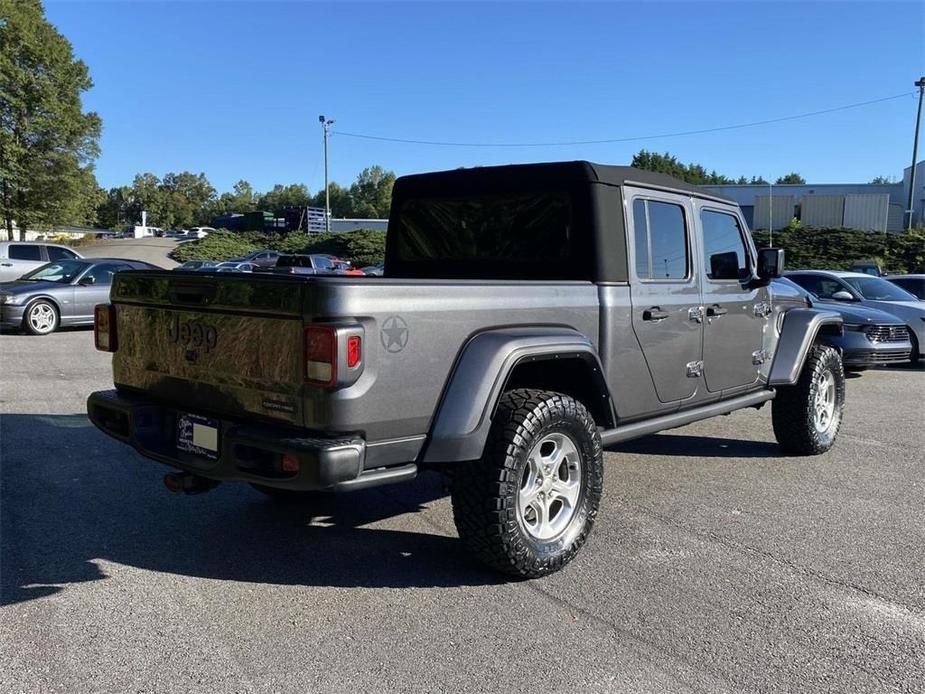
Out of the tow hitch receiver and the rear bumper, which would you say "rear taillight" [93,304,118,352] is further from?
the tow hitch receiver

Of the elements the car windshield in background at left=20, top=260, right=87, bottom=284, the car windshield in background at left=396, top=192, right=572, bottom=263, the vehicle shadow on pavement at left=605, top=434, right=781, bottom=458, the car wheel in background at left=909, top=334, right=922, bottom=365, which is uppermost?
the car windshield in background at left=396, top=192, right=572, bottom=263

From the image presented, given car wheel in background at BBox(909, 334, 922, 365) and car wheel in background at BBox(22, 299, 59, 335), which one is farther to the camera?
car wheel in background at BBox(22, 299, 59, 335)

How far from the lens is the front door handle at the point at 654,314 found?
176 inches

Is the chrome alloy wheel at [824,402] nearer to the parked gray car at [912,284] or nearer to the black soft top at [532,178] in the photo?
the black soft top at [532,178]

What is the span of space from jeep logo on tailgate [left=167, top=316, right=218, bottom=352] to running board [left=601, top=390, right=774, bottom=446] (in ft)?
7.04

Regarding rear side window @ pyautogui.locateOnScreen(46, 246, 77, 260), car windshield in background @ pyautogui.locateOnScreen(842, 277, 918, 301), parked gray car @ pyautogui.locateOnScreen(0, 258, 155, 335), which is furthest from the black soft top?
rear side window @ pyautogui.locateOnScreen(46, 246, 77, 260)

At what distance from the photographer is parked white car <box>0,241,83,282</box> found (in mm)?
19078

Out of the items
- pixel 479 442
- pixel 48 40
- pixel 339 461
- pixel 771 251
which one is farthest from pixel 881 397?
pixel 48 40

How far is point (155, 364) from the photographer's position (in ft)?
12.9

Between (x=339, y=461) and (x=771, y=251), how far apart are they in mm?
3925

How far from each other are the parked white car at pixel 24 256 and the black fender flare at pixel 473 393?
18266 millimetres

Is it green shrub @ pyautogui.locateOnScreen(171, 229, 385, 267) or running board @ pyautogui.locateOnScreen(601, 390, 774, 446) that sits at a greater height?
green shrub @ pyautogui.locateOnScreen(171, 229, 385, 267)

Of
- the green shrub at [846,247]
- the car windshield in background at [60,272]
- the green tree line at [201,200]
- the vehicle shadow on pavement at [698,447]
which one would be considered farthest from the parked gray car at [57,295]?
the green tree line at [201,200]

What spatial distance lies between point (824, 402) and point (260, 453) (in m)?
5.05
